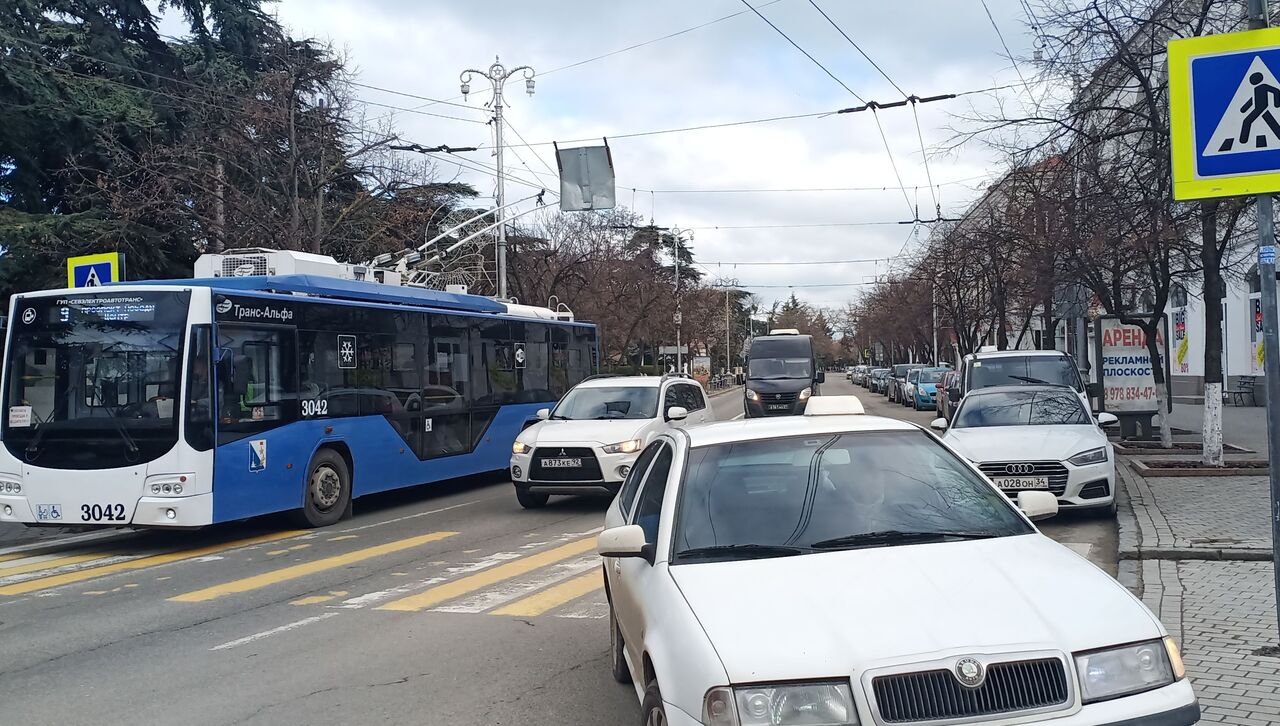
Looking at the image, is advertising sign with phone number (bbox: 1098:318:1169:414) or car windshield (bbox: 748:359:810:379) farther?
car windshield (bbox: 748:359:810:379)

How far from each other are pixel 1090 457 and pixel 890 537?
7.77m

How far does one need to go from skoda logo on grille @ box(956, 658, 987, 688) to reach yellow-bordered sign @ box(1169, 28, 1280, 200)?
147 inches

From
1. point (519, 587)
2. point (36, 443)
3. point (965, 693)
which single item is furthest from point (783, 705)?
point (36, 443)

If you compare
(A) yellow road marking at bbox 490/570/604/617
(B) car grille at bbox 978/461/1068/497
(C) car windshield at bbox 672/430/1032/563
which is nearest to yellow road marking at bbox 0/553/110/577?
(A) yellow road marking at bbox 490/570/604/617

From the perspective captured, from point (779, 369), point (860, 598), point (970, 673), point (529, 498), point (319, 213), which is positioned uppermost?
point (319, 213)

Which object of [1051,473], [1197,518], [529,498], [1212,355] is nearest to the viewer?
[1197,518]

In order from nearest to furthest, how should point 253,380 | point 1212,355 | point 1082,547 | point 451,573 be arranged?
point 451,573 < point 1082,547 < point 253,380 < point 1212,355

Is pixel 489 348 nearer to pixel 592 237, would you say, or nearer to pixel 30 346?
pixel 30 346

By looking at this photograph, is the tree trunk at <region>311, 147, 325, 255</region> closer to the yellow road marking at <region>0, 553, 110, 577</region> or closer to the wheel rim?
the wheel rim

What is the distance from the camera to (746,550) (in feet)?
13.8

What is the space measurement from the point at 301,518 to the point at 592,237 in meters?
32.5

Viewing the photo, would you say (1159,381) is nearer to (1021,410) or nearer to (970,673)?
(1021,410)

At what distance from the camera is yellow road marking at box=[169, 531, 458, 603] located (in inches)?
351

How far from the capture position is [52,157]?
26.2m
